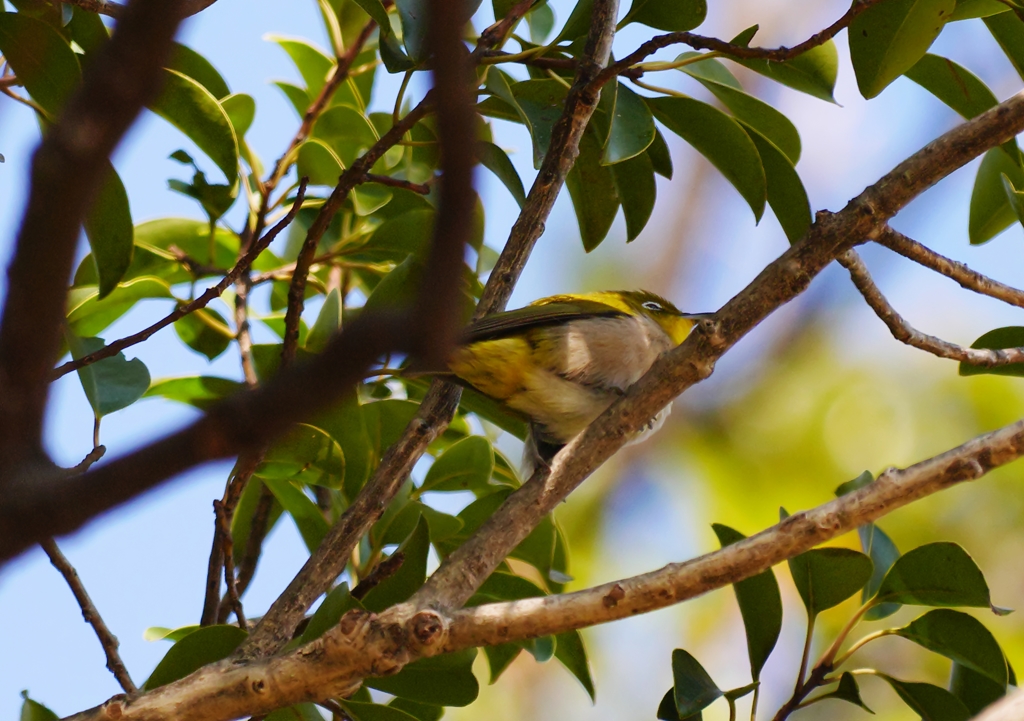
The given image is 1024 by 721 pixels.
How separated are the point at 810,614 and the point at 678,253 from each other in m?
6.20

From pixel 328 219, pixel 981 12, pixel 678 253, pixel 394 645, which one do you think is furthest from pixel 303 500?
pixel 678 253

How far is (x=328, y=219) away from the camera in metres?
1.96

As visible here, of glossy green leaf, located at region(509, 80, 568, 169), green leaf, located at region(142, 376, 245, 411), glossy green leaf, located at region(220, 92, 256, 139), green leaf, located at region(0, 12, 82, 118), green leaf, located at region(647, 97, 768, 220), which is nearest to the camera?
green leaf, located at region(0, 12, 82, 118)

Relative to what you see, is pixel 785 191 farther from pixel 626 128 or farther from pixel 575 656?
pixel 575 656

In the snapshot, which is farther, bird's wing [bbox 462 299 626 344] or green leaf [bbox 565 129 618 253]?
green leaf [bbox 565 129 618 253]

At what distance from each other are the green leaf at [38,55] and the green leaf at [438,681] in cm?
132

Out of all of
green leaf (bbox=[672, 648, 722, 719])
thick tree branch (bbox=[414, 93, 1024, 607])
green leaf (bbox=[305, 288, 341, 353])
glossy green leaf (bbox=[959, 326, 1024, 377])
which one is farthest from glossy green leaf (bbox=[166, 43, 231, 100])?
glossy green leaf (bbox=[959, 326, 1024, 377])

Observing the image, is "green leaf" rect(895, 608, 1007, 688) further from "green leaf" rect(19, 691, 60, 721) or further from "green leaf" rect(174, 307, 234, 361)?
"green leaf" rect(174, 307, 234, 361)

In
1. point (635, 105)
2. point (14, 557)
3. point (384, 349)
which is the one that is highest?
point (635, 105)

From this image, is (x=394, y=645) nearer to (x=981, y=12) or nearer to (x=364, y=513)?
(x=364, y=513)

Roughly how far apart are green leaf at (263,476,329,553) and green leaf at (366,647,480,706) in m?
0.51

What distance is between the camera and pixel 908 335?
70.6 inches

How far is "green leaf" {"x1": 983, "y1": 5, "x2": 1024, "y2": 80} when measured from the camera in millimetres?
2123

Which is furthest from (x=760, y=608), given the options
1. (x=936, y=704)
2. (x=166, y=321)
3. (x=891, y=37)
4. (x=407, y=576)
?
(x=166, y=321)
